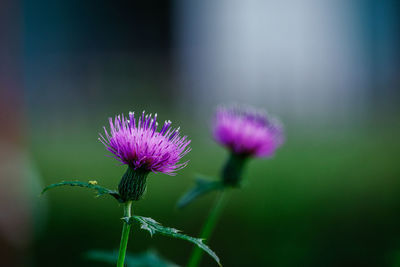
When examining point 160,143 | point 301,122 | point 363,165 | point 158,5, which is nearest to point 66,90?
point 158,5

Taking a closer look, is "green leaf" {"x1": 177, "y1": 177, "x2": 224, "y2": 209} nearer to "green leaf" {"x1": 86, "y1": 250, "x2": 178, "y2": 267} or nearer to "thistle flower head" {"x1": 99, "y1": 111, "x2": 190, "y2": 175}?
"green leaf" {"x1": 86, "y1": 250, "x2": 178, "y2": 267}

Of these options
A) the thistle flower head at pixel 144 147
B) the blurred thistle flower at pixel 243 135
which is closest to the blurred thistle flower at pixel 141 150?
the thistle flower head at pixel 144 147

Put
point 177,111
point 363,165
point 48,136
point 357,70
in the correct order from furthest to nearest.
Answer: point 357,70, point 177,111, point 48,136, point 363,165

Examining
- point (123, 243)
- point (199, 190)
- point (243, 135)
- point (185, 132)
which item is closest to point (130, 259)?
point (199, 190)

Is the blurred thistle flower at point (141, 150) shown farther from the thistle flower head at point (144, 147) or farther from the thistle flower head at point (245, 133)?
the thistle flower head at point (245, 133)

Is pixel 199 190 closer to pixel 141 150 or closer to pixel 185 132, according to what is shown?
pixel 141 150

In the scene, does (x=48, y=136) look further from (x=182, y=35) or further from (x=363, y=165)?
(x=363, y=165)
